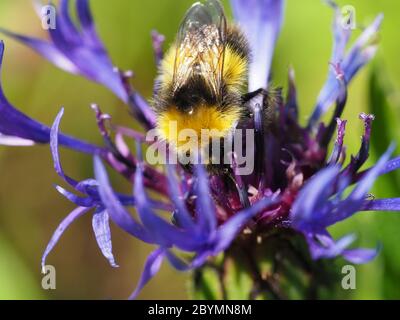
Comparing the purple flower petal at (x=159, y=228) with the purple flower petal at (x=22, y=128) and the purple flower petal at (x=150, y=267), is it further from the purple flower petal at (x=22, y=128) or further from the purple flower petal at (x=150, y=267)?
the purple flower petal at (x=22, y=128)

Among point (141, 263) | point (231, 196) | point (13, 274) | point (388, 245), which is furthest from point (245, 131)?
point (141, 263)

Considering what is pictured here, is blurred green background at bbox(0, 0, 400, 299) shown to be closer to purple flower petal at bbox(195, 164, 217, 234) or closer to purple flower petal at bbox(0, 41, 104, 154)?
purple flower petal at bbox(0, 41, 104, 154)

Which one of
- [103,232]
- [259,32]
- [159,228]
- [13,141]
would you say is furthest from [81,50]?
[159,228]

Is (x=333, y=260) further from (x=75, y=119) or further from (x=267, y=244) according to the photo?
(x=75, y=119)

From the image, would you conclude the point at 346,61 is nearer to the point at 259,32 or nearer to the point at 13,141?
the point at 259,32

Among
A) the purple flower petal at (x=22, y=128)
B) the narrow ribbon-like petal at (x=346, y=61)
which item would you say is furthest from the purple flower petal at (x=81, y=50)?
the narrow ribbon-like petal at (x=346, y=61)
